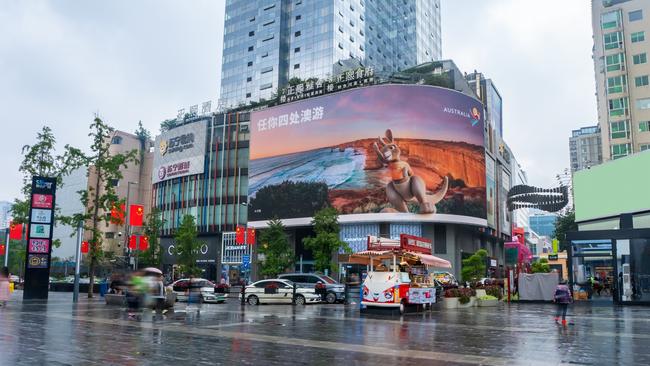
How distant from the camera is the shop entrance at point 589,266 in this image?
30938 millimetres

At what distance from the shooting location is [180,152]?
71.4 meters

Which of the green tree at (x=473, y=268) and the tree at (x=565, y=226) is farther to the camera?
the tree at (x=565, y=226)

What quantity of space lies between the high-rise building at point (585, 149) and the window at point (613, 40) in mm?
78120

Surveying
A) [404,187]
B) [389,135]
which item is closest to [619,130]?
[404,187]

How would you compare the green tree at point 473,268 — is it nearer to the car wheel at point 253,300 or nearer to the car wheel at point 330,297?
the car wheel at point 330,297

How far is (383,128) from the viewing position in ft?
177

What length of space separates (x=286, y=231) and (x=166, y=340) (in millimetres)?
48053

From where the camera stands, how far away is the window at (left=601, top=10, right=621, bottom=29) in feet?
210

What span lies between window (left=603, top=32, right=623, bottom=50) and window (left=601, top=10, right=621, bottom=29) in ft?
3.12

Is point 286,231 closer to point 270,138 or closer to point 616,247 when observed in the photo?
point 270,138

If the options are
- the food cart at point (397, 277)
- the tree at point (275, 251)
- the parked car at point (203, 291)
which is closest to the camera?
the food cart at point (397, 277)

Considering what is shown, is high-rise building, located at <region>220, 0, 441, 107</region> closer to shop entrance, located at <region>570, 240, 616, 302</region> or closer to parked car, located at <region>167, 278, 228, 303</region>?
parked car, located at <region>167, 278, 228, 303</region>

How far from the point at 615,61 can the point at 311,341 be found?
212 ft

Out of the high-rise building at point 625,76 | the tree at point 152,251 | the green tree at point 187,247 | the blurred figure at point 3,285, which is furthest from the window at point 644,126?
the blurred figure at point 3,285
